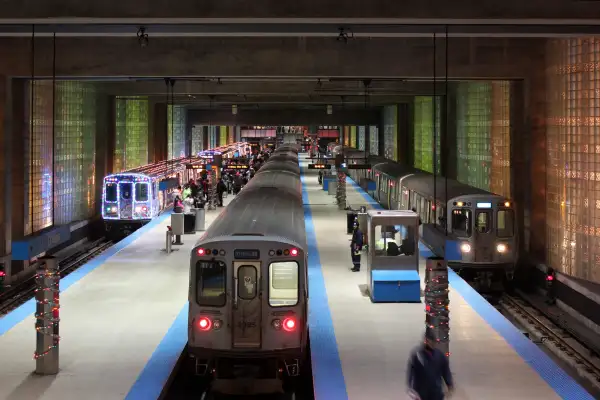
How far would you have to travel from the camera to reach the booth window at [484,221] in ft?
73.8

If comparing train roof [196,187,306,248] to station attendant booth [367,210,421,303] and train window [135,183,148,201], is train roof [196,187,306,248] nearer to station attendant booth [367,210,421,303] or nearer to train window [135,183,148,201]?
station attendant booth [367,210,421,303]

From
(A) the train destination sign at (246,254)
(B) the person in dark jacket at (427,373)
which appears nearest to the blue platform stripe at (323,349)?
(A) the train destination sign at (246,254)

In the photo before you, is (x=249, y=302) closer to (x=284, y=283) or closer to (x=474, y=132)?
(x=284, y=283)

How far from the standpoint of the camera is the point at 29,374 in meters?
12.4

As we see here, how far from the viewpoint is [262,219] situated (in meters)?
14.1

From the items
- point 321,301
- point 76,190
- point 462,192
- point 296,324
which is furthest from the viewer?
point 76,190

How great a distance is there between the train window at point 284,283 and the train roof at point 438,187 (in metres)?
10.6

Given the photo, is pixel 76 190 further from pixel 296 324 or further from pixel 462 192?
pixel 296 324

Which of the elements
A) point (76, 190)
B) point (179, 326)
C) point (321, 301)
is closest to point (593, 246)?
point (321, 301)

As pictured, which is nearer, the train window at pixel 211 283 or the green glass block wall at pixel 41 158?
the train window at pixel 211 283

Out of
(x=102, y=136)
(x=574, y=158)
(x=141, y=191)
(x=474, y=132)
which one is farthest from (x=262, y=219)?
(x=102, y=136)

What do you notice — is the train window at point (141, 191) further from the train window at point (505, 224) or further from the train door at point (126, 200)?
the train window at point (505, 224)

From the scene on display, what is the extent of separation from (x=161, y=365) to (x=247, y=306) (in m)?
1.78

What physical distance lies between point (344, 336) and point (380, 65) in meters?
9.15
